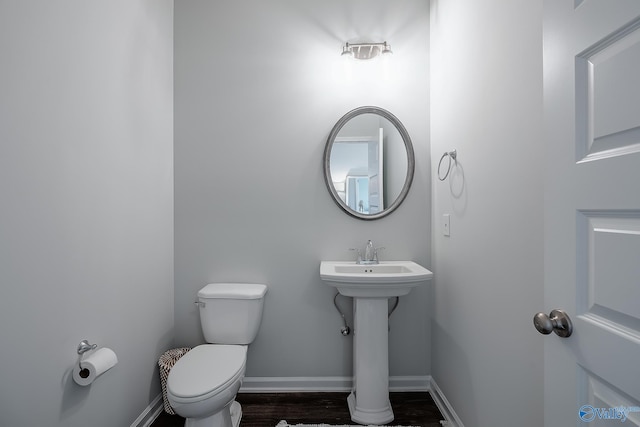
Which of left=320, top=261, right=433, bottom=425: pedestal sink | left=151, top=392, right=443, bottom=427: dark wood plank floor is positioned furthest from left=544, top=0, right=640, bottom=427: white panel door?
left=151, top=392, right=443, bottom=427: dark wood plank floor

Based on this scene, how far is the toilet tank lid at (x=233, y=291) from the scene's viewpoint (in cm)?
199

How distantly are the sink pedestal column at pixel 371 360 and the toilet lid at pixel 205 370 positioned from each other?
2.22 ft

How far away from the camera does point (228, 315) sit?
2002 millimetres

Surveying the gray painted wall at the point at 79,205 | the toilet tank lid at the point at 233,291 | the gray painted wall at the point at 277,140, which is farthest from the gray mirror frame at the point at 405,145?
the gray painted wall at the point at 79,205

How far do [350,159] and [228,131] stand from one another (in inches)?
33.3

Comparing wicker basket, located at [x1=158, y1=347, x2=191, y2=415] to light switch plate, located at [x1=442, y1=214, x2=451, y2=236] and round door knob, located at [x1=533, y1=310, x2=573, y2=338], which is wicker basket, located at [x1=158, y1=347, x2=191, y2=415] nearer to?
light switch plate, located at [x1=442, y1=214, x2=451, y2=236]

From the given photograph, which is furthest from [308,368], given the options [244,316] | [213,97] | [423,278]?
[213,97]

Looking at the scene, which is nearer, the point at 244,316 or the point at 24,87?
the point at 24,87

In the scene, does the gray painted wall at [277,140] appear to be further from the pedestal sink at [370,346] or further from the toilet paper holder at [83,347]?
the toilet paper holder at [83,347]

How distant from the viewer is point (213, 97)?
2.22 metres

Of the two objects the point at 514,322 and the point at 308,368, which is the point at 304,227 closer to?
the point at 308,368

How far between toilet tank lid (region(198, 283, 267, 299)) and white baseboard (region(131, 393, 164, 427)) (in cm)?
66

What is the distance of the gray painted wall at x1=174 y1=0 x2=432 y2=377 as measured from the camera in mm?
2213

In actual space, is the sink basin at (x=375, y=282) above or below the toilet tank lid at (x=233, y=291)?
above
